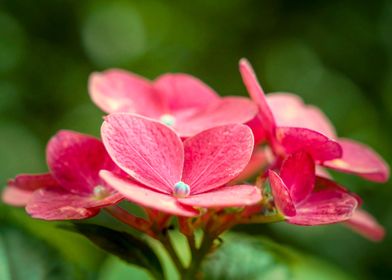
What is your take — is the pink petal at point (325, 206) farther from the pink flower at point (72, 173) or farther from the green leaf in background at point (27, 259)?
the green leaf in background at point (27, 259)

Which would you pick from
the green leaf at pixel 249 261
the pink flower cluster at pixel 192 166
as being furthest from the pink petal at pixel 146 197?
the green leaf at pixel 249 261

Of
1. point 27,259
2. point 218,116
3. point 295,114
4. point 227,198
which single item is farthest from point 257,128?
point 27,259

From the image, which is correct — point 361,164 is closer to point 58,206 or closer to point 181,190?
point 181,190

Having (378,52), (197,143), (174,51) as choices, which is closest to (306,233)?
(378,52)

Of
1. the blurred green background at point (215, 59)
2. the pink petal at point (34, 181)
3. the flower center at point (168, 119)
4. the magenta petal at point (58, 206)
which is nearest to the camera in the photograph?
the magenta petal at point (58, 206)

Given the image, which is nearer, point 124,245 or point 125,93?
point 124,245

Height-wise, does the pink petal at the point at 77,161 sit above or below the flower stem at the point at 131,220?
above

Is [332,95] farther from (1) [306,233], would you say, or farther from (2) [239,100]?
(2) [239,100]

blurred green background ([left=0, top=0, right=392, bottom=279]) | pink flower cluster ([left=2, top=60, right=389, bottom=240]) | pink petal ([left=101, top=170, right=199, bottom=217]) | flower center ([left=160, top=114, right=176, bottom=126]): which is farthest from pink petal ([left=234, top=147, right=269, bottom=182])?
blurred green background ([left=0, top=0, right=392, bottom=279])
